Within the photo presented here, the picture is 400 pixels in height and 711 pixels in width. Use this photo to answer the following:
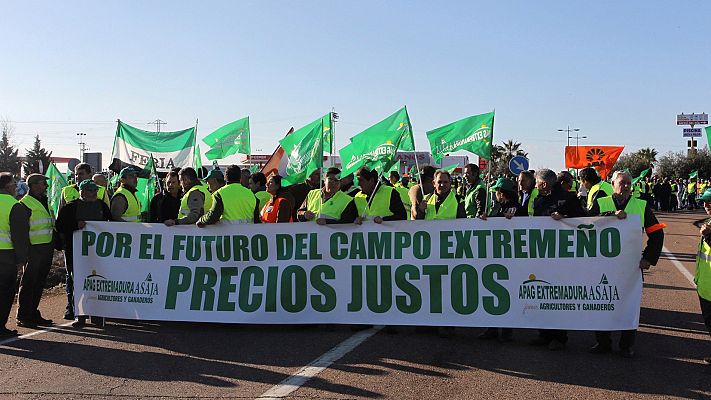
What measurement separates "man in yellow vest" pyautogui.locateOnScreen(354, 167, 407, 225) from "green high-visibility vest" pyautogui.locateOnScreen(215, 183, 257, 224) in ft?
4.33

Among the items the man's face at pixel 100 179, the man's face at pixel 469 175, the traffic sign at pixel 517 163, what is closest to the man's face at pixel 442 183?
the man's face at pixel 469 175

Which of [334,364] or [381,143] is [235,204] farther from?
[334,364]

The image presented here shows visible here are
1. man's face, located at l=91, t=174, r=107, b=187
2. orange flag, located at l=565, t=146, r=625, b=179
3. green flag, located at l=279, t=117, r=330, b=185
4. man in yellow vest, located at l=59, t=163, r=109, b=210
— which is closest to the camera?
man in yellow vest, located at l=59, t=163, r=109, b=210

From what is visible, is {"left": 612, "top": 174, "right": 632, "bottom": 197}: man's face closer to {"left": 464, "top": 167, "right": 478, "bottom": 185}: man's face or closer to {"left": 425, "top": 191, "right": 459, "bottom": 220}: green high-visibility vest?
{"left": 425, "top": 191, "right": 459, "bottom": 220}: green high-visibility vest

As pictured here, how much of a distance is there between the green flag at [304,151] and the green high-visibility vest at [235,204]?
1.68 metres

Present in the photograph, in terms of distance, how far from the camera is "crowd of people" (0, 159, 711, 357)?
6.93 metres

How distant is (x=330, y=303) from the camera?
743 cm

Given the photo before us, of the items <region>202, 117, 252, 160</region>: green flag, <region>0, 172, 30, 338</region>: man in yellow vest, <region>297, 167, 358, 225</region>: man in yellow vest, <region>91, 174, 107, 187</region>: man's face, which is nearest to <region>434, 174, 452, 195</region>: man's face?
<region>297, 167, 358, 225</region>: man in yellow vest

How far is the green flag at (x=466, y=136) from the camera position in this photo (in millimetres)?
8539

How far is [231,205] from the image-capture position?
26.2ft

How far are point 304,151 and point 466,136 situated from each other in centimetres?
240

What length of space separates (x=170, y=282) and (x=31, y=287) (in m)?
1.81

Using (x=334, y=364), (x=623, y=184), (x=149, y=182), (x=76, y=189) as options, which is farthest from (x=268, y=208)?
(x=623, y=184)

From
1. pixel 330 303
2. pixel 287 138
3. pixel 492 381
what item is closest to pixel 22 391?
pixel 330 303
